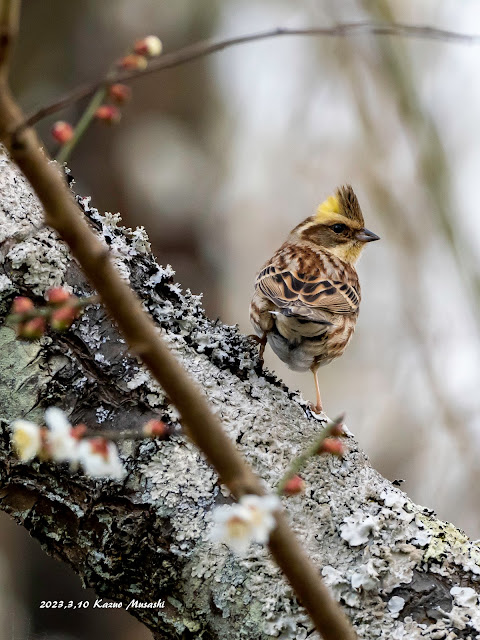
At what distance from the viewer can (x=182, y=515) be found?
2326mm

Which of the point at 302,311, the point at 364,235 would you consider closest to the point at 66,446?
the point at 302,311

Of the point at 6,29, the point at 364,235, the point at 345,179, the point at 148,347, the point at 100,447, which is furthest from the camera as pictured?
the point at 345,179

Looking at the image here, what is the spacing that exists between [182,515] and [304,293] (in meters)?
2.26

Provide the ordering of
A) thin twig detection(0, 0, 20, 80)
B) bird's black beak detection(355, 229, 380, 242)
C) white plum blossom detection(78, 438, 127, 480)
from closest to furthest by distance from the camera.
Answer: thin twig detection(0, 0, 20, 80)
white plum blossom detection(78, 438, 127, 480)
bird's black beak detection(355, 229, 380, 242)

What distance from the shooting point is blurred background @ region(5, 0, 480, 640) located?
20.6 ft

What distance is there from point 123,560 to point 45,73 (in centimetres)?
547

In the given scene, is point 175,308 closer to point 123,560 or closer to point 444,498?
point 123,560

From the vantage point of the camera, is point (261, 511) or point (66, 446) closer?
point (261, 511)

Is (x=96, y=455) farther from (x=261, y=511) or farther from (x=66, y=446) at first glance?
(x=261, y=511)

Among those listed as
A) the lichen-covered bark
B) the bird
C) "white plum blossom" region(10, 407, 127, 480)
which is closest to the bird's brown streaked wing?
the bird

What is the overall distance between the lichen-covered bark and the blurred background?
11.0ft

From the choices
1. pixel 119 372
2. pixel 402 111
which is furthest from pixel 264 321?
pixel 402 111

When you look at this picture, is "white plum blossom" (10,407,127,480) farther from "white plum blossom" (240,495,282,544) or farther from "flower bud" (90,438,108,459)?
"white plum blossom" (240,495,282,544)

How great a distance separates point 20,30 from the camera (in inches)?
272
